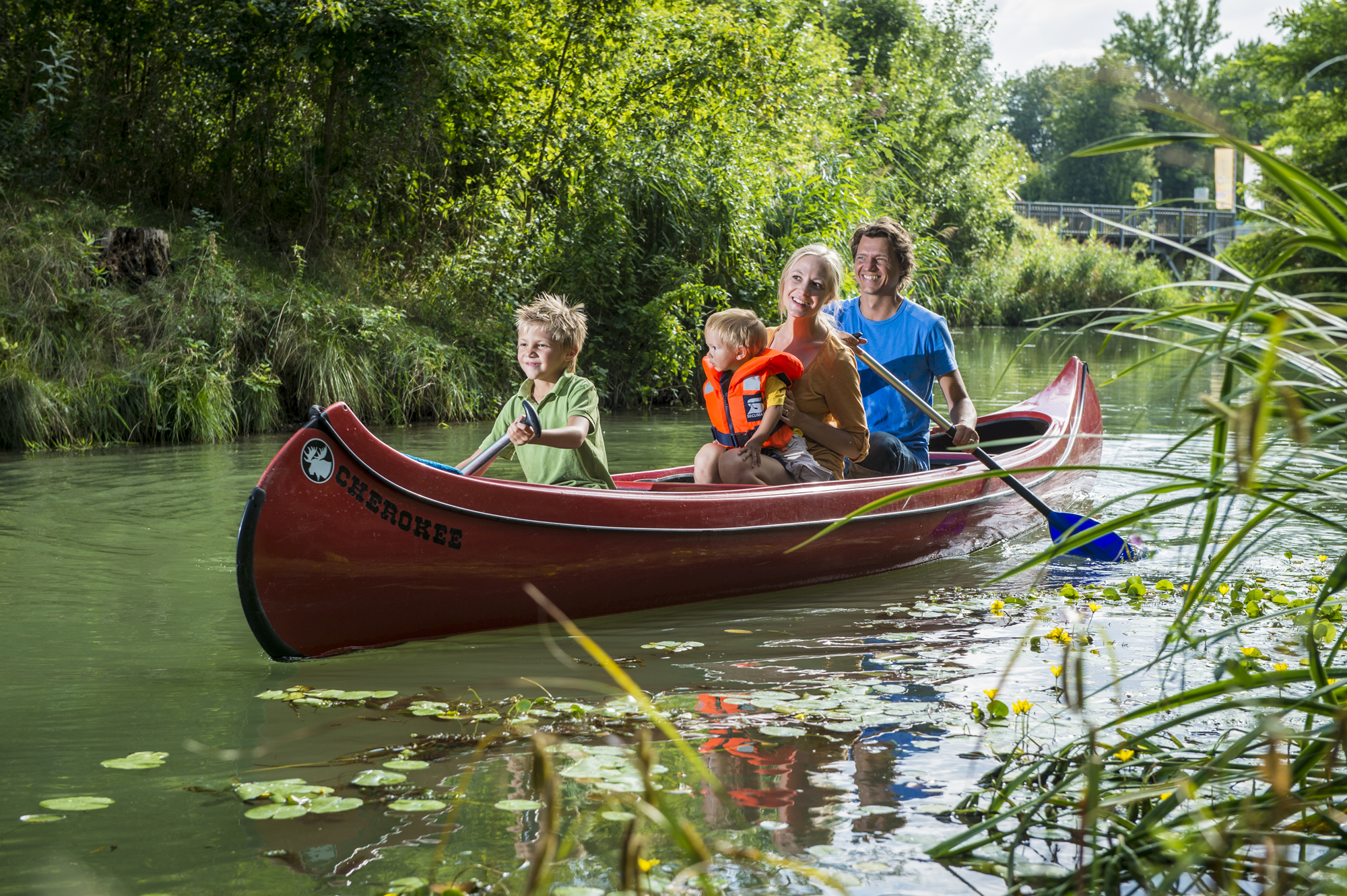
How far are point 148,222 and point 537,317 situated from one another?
8338mm

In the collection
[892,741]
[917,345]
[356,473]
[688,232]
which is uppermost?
[688,232]

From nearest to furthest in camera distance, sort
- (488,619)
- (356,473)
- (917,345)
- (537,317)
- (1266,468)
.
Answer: (1266,468), (356,473), (488,619), (537,317), (917,345)

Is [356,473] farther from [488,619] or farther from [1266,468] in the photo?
[1266,468]

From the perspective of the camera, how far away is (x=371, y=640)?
12.3 feet

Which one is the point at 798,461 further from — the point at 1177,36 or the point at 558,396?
the point at 1177,36

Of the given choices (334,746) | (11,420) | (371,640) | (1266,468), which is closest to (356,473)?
(371,640)

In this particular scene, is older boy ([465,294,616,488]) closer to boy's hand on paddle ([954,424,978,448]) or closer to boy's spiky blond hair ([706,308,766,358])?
boy's spiky blond hair ([706,308,766,358])

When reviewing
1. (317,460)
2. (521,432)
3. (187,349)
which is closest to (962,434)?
(521,432)

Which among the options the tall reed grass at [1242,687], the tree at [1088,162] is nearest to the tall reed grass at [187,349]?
the tall reed grass at [1242,687]

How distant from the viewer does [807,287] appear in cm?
471

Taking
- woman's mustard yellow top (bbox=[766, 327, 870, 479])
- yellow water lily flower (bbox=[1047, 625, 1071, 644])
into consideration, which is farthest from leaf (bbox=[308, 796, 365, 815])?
woman's mustard yellow top (bbox=[766, 327, 870, 479])

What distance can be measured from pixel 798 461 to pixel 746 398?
1.30ft

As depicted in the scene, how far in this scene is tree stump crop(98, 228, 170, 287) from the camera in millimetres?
9555

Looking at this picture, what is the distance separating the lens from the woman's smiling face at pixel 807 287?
4707 mm
